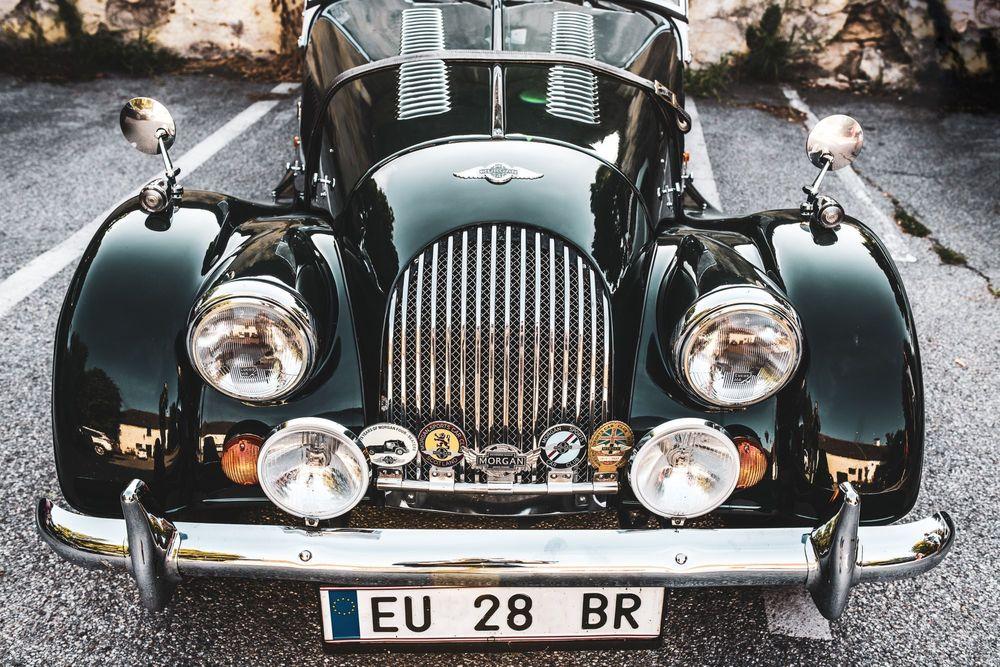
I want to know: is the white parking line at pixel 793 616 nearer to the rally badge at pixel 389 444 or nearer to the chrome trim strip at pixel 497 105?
the rally badge at pixel 389 444

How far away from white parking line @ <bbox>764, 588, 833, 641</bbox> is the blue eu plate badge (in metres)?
1.15

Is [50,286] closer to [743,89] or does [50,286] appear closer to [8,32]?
[8,32]

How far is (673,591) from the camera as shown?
7.85 feet

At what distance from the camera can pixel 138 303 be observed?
200 centimetres

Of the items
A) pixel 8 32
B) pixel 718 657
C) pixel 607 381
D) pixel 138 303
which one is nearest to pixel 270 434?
pixel 138 303

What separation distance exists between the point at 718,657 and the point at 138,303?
1.74 m

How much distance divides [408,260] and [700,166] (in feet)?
12.3

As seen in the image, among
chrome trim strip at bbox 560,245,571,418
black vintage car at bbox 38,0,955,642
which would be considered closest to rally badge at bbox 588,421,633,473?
black vintage car at bbox 38,0,955,642

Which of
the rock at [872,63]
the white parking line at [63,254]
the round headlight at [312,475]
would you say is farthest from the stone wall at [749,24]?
the round headlight at [312,475]

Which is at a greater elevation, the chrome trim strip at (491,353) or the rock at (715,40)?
the chrome trim strip at (491,353)

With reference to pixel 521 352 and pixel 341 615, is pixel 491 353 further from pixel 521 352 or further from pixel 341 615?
pixel 341 615

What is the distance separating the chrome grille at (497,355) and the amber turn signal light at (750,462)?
335 mm

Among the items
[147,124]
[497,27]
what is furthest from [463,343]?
[497,27]

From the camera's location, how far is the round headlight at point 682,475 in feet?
5.96
